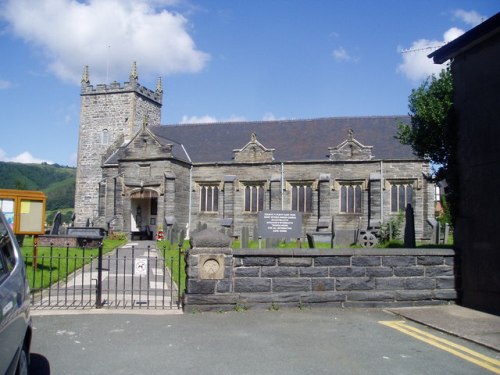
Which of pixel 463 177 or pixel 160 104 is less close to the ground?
pixel 160 104

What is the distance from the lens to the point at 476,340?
6672 mm

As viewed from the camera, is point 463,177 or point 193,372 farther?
point 463,177

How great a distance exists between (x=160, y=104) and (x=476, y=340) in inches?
1703

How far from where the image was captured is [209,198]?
35.5 meters

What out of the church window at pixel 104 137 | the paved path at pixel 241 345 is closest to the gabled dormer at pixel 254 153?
the church window at pixel 104 137

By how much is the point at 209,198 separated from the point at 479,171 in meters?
27.6

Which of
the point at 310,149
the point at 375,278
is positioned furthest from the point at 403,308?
the point at 310,149

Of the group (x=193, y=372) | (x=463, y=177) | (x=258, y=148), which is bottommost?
(x=193, y=372)

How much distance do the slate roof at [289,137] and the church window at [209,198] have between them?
2.15 metres

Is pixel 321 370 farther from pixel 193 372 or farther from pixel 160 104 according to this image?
pixel 160 104

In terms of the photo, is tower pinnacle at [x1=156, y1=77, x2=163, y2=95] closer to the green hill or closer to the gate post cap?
the gate post cap

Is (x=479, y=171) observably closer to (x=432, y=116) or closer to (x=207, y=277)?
(x=207, y=277)

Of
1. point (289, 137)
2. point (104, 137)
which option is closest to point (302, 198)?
point (289, 137)

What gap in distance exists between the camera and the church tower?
42156 mm
